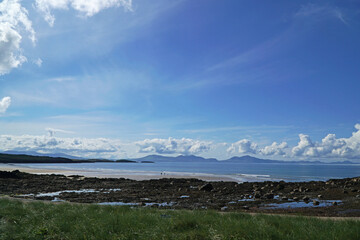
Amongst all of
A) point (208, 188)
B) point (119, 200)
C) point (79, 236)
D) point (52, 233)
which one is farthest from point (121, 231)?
point (208, 188)

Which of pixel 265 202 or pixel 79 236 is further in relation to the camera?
pixel 265 202

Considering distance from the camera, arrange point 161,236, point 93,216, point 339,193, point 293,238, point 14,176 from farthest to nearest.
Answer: point 14,176 < point 339,193 < point 93,216 < point 161,236 < point 293,238

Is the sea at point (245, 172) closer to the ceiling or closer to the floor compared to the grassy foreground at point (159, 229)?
closer to the floor

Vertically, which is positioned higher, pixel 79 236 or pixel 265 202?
pixel 79 236

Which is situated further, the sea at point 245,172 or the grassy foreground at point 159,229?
the sea at point 245,172

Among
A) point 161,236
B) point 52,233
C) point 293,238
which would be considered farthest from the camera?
point 52,233

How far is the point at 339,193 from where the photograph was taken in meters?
28.9

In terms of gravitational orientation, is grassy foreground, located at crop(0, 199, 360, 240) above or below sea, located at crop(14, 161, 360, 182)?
above

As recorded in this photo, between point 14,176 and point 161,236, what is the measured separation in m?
47.1

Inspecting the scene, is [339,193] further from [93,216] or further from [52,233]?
[52,233]

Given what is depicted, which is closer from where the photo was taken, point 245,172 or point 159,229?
point 159,229

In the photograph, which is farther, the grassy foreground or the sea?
the sea

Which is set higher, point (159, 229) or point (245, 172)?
point (159, 229)

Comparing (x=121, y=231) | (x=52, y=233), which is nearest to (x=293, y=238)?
(x=121, y=231)
